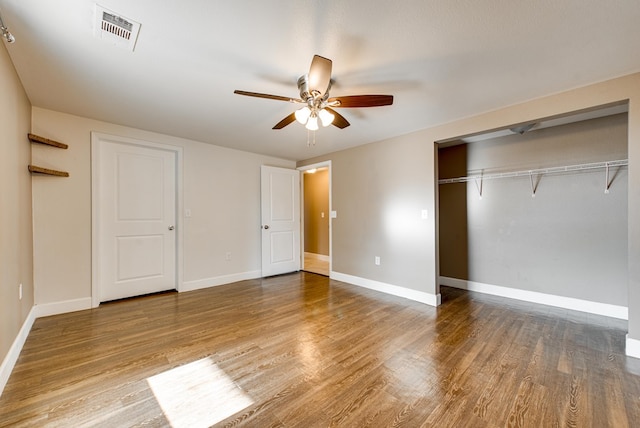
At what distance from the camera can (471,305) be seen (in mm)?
3223

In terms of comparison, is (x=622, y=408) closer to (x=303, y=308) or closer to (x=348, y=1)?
(x=303, y=308)

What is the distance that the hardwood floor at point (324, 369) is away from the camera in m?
1.46

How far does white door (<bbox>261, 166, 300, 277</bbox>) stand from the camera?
4633 millimetres

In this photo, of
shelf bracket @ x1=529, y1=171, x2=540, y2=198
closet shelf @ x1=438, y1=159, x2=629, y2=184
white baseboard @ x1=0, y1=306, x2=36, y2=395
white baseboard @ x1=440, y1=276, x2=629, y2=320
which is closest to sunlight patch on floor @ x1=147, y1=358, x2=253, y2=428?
white baseboard @ x1=0, y1=306, x2=36, y2=395

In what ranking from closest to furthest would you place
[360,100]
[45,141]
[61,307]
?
1. [360,100]
2. [45,141]
3. [61,307]

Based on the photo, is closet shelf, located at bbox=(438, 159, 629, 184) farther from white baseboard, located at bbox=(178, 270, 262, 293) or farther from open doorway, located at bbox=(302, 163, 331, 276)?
white baseboard, located at bbox=(178, 270, 262, 293)

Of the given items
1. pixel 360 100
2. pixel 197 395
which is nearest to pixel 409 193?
pixel 360 100

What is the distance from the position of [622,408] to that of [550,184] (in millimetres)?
2598

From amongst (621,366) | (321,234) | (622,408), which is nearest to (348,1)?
(622,408)

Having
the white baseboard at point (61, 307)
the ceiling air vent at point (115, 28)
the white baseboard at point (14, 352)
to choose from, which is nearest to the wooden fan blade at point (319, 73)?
the ceiling air vent at point (115, 28)

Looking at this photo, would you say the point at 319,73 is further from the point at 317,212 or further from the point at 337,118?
the point at 317,212

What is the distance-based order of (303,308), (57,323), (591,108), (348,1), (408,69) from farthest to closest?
(303,308), (57,323), (591,108), (408,69), (348,1)

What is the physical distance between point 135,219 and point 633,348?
5297 mm

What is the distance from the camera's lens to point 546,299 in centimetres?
323
